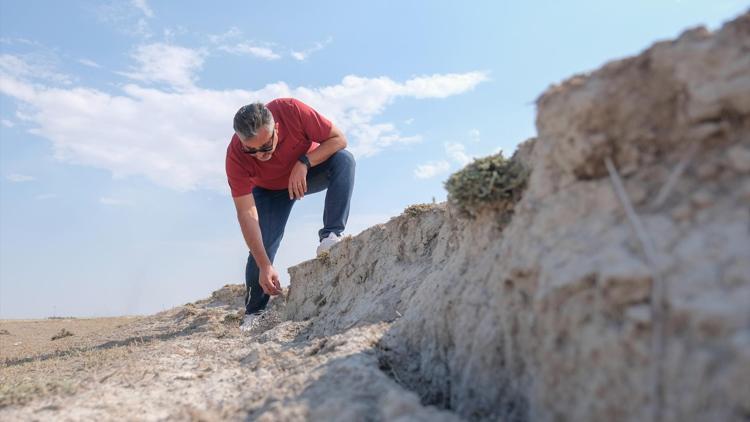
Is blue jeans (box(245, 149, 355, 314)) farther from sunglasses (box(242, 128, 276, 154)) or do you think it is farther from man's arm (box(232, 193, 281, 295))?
sunglasses (box(242, 128, 276, 154))

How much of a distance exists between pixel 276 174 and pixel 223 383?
3.28 meters

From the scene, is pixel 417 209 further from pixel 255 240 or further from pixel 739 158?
pixel 739 158

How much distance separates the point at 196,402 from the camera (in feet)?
12.4

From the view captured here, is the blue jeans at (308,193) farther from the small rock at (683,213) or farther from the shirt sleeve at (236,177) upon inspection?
the small rock at (683,213)

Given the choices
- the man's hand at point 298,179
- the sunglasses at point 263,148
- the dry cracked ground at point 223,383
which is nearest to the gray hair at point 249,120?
the sunglasses at point 263,148

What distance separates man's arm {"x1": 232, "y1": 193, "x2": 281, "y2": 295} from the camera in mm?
6250

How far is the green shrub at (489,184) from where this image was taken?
348 cm

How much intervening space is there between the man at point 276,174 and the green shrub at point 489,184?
3016mm

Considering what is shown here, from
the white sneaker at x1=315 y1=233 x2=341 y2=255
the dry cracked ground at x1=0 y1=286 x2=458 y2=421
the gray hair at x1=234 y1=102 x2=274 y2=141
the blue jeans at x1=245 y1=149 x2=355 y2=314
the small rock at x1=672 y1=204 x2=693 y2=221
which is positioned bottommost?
the dry cracked ground at x1=0 y1=286 x2=458 y2=421

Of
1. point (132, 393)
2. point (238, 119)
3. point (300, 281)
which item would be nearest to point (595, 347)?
point (132, 393)

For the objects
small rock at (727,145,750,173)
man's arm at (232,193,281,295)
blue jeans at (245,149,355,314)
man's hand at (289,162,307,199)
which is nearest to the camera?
small rock at (727,145,750,173)

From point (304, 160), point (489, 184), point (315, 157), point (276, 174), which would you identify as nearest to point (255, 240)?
point (276, 174)

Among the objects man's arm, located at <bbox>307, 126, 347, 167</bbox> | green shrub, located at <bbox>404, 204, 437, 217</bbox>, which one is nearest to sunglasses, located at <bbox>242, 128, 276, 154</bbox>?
man's arm, located at <bbox>307, 126, 347, 167</bbox>

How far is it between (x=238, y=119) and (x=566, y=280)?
4.32 m
